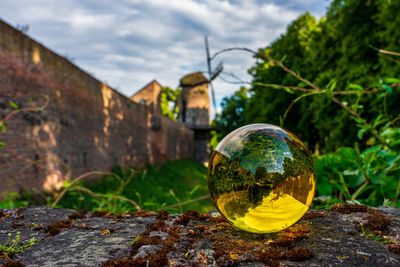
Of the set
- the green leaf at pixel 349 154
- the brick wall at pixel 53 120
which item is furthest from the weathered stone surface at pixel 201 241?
the brick wall at pixel 53 120

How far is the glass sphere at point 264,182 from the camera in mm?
1259

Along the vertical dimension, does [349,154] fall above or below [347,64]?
below

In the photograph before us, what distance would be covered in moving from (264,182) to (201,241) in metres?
0.40

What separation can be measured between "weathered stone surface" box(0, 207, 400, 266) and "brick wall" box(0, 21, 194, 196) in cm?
209

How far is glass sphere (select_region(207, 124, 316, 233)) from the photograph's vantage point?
1.26 meters

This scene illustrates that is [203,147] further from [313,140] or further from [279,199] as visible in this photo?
[279,199]

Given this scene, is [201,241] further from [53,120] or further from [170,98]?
[170,98]

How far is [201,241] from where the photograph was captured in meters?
1.26

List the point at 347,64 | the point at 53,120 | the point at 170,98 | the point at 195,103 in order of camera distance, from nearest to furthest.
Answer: the point at 53,120 < the point at 347,64 < the point at 195,103 < the point at 170,98

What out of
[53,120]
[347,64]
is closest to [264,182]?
[53,120]

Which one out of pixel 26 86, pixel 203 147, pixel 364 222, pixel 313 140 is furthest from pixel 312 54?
pixel 203 147

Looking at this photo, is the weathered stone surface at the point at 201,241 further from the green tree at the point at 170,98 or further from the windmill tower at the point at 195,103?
the green tree at the point at 170,98

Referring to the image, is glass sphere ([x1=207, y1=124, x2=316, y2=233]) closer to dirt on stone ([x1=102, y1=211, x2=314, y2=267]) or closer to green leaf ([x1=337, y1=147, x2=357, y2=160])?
dirt on stone ([x1=102, y1=211, x2=314, y2=267])

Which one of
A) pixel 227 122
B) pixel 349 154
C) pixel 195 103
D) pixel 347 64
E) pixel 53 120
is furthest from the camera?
pixel 195 103
